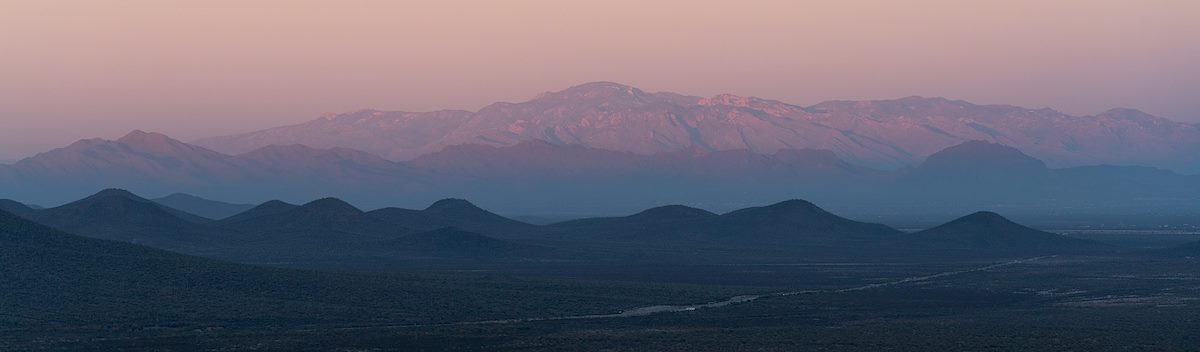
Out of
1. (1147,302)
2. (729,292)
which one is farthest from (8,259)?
(1147,302)

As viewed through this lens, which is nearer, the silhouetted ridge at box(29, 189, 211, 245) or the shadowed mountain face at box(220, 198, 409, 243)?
the silhouetted ridge at box(29, 189, 211, 245)

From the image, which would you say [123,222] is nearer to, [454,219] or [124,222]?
[124,222]

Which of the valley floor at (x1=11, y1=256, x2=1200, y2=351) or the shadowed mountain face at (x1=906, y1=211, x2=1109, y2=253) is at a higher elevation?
the shadowed mountain face at (x1=906, y1=211, x2=1109, y2=253)

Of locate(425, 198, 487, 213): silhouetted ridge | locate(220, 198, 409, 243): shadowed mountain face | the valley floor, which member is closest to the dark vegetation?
the valley floor

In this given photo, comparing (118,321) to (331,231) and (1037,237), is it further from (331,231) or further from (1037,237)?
(1037,237)

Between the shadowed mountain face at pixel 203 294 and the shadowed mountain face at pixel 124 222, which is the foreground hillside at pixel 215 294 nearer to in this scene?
the shadowed mountain face at pixel 203 294

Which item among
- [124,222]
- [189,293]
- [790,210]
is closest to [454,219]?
[790,210]

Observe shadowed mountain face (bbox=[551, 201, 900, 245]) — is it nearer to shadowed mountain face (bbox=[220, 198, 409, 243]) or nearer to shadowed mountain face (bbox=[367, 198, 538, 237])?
shadowed mountain face (bbox=[367, 198, 538, 237])
